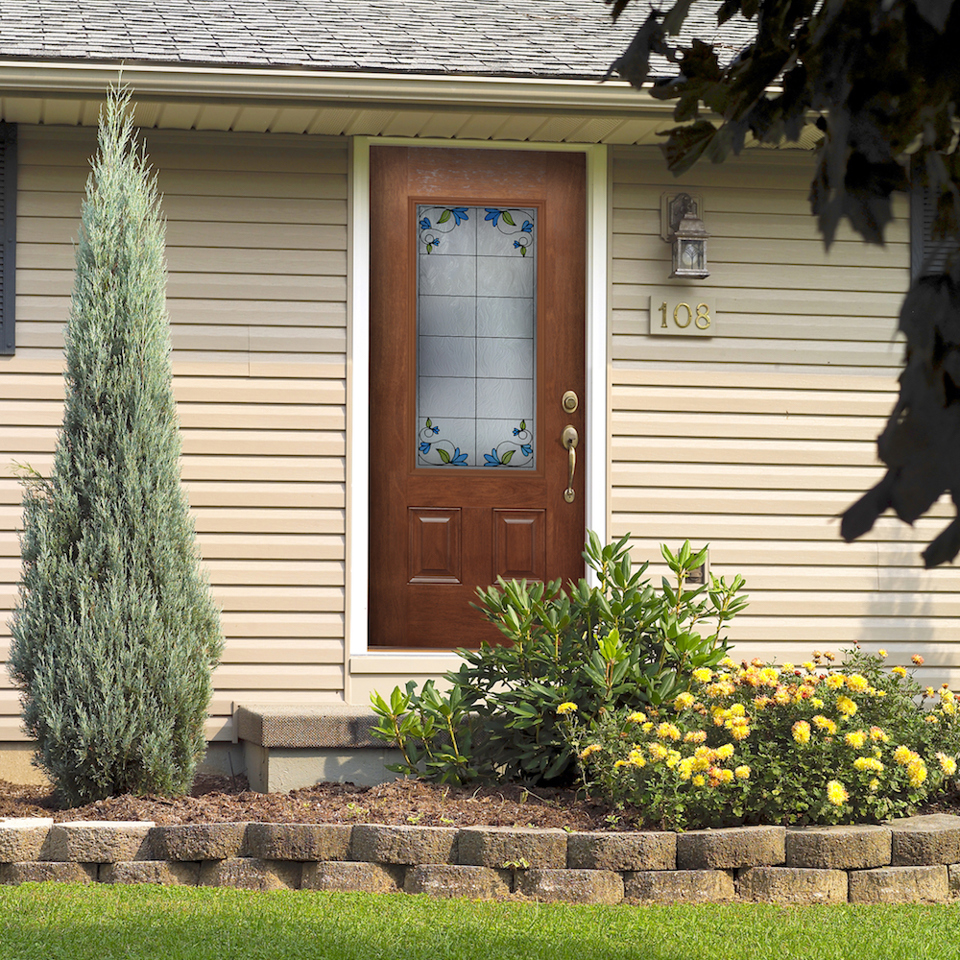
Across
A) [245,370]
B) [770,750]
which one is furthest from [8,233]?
[770,750]

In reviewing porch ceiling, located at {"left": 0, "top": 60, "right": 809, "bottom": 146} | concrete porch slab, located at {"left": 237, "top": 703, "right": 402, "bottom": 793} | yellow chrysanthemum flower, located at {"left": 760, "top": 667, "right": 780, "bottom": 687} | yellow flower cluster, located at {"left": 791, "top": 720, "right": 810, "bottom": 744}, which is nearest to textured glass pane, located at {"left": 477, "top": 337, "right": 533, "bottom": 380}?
porch ceiling, located at {"left": 0, "top": 60, "right": 809, "bottom": 146}

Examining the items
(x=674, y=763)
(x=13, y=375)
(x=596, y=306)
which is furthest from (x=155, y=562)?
(x=596, y=306)

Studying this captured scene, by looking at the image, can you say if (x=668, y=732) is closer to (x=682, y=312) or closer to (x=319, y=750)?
(x=319, y=750)

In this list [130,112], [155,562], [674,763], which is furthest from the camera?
[130,112]

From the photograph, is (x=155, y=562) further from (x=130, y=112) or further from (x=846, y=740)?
(x=846, y=740)

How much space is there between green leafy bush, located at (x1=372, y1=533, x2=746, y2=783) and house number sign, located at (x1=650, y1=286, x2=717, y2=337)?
1557 mm

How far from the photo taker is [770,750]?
3.93 metres

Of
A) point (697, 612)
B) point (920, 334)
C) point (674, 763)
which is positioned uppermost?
point (920, 334)

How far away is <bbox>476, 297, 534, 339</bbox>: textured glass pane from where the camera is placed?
5789 millimetres

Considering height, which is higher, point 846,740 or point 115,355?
point 115,355

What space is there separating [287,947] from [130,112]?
382 centimetres

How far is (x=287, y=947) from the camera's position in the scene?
10.3 ft

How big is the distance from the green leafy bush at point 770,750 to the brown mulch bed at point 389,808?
0.13 meters

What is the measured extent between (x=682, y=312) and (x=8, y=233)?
3295 mm
